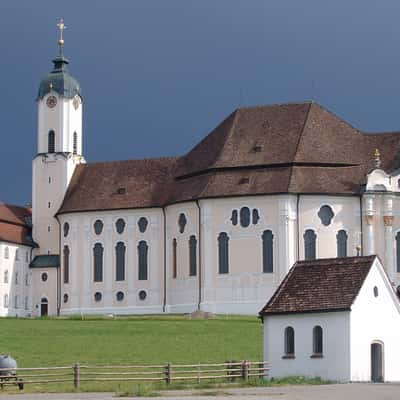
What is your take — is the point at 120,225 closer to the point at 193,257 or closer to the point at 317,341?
the point at 193,257

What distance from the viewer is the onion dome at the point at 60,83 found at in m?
115

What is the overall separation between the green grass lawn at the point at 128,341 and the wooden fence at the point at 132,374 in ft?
2.99

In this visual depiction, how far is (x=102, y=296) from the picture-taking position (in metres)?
109

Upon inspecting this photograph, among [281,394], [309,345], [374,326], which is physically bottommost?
[281,394]

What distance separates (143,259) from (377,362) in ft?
163

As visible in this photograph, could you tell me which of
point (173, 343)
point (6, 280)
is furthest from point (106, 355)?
point (6, 280)

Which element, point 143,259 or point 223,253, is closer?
point 223,253

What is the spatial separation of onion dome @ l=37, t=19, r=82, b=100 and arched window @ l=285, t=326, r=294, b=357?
58.7 m

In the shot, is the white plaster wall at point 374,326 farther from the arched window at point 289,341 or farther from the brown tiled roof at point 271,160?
the brown tiled roof at point 271,160

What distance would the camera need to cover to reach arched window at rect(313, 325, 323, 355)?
193 ft

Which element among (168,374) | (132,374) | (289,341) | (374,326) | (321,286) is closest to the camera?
(168,374)

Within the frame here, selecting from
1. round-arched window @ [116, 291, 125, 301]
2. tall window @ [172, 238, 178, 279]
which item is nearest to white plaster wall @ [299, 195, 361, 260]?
tall window @ [172, 238, 178, 279]

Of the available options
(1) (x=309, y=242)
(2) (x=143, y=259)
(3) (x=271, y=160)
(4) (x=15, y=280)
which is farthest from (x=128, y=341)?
(4) (x=15, y=280)

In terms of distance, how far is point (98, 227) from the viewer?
110 metres
